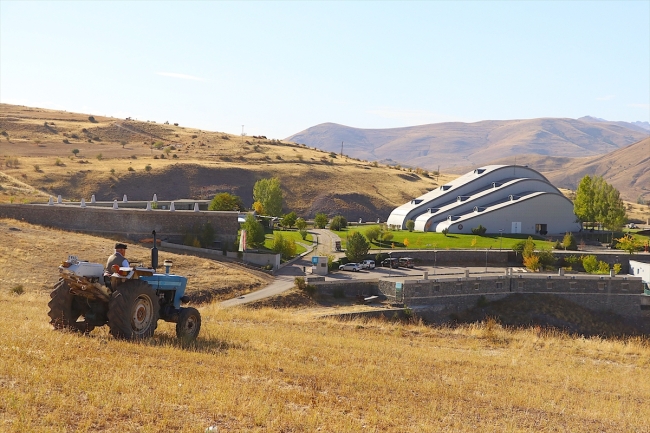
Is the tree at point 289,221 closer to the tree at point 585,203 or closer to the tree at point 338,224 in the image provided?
the tree at point 338,224

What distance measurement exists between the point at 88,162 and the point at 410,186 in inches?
2024

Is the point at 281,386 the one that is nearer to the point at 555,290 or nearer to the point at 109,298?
the point at 109,298

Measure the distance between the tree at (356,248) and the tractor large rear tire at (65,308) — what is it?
3995 cm

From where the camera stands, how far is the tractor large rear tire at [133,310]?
1630 cm

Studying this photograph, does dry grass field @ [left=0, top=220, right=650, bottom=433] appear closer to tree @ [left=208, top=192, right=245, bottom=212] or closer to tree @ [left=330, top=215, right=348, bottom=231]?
tree @ [left=208, top=192, right=245, bottom=212]

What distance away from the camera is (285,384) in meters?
15.1

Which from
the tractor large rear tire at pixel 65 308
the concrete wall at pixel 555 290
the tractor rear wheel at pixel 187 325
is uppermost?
the tractor large rear tire at pixel 65 308

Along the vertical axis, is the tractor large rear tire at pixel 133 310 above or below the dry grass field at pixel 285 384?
above

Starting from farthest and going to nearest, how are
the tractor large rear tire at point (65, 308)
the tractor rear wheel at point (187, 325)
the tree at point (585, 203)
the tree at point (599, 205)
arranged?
1. the tree at point (585, 203)
2. the tree at point (599, 205)
3. the tractor rear wheel at point (187, 325)
4. the tractor large rear tire at point (65, 308)

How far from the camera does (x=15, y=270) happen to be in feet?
125

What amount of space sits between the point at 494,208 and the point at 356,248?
30.6 m

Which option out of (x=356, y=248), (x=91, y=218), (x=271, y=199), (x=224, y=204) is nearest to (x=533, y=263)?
(x=356, y=248)

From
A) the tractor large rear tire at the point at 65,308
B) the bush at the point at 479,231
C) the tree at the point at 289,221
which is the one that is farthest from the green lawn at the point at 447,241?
the tractor large rear tire at the point at 65,308

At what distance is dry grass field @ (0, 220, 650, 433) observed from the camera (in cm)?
1164
